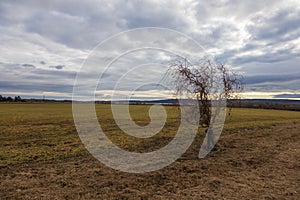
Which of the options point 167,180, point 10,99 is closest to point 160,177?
point 167,180

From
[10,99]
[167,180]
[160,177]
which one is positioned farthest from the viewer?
[10,99]

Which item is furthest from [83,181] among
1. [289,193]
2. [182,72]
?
[182,72]

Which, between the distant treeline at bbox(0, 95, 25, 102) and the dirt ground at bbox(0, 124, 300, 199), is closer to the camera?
the dirt ground at bbox(0, 124, 300, 199)

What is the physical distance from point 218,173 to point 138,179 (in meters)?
2.85

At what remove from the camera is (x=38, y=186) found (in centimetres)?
773

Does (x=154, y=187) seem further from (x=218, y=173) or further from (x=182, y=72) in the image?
(x=182, y=72)

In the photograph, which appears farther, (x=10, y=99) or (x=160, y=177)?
(x=10, y=99)

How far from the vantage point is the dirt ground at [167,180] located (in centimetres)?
702

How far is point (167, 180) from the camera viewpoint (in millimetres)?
8203

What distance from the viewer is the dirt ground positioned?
7016 mm

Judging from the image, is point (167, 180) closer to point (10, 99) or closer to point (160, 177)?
point (160, 177)

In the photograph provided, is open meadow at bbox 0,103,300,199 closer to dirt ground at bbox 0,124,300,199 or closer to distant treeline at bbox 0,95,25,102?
dirt ground at bbox 0,124,300,199

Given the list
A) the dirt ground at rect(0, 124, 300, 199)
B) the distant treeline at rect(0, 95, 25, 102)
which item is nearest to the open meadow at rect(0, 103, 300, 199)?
the dirt ground at rect(0, 124, 300, 199)

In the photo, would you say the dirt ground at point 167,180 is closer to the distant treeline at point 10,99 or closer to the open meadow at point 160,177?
the open meadow at point 160,177
